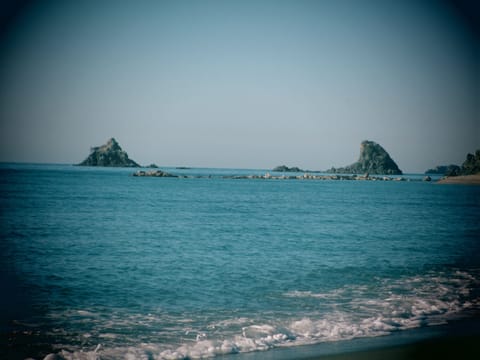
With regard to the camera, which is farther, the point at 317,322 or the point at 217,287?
the point at 217,287

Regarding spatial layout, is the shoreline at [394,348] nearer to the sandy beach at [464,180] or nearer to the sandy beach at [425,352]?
the sandy beach at [425,352]

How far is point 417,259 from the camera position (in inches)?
775

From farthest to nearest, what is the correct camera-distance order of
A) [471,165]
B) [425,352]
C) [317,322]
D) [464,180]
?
[471,165]
[464,180]
[317,322]
[425,352]

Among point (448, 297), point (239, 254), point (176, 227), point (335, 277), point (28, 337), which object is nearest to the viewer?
point (28, 337)

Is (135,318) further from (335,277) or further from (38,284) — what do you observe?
(335,277)

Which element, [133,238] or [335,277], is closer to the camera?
[335,277]

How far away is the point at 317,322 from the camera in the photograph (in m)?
10.3

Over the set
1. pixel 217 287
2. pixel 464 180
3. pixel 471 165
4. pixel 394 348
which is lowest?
pixel 217 287

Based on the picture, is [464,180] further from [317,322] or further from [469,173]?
[317,322]

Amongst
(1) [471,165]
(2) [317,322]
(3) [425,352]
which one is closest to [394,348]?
(3) [425,352]

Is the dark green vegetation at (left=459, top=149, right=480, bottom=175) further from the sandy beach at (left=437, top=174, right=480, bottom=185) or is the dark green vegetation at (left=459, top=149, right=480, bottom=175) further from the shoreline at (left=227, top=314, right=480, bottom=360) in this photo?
the shoreline at (left=227, top=314, right=480, bottom=360)

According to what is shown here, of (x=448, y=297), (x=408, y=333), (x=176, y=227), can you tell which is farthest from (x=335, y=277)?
(x=176, y=227)

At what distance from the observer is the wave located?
28.2 feet

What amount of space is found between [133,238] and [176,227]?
18.9 ft
